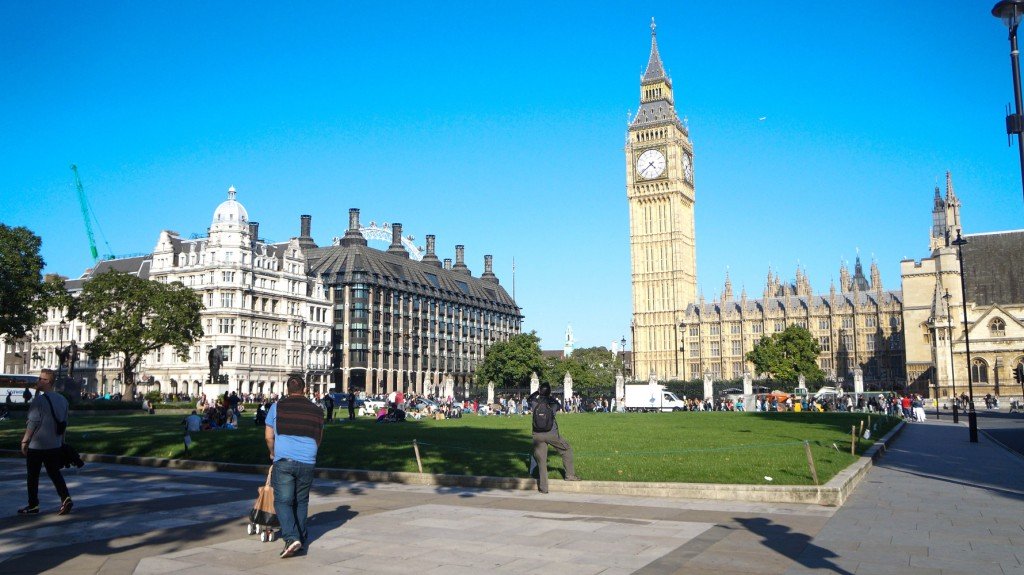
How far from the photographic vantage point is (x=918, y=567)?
8461mm

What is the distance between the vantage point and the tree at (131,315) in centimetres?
5775

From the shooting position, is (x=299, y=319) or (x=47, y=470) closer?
(x=47, y=470)

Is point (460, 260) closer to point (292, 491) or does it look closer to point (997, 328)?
point (997, 328)

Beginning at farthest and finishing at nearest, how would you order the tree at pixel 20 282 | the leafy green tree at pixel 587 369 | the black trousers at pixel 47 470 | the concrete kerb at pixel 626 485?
the leafy green tree at pixel 587 369
the tree at pixel 20 282
the concrete kerb at pixel 626 485
the black trousers at pixel 47 470

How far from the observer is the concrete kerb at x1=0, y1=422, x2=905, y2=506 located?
43.5 feet

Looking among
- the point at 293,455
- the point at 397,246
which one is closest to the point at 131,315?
the point at 293,455

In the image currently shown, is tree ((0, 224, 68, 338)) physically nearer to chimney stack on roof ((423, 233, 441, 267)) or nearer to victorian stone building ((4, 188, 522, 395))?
victorian stone building ((4, 188, 522, 395))

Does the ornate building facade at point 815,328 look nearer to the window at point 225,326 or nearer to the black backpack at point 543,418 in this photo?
the window at point 225,326

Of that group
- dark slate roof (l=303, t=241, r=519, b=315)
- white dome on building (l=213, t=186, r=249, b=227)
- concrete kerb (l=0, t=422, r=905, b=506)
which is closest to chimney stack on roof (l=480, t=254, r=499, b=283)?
dark slate roof (l=303, t=241, r=519, b=315)

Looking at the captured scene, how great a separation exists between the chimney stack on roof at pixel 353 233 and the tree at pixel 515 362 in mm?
26890

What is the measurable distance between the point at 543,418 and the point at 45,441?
26.3 feet

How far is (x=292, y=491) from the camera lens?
927 centimetres

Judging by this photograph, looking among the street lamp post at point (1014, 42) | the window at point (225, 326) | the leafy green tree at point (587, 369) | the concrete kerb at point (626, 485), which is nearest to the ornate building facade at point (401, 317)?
the leafy green tree at point (587, 369)

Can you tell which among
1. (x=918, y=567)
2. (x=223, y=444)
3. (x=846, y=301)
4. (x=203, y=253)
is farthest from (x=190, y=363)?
(x=846, y=301)
